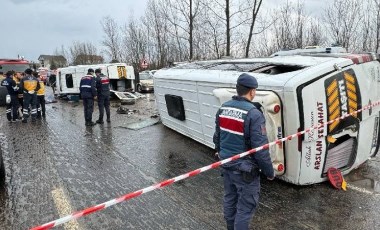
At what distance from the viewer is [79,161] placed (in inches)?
268

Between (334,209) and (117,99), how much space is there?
15035 millimetres

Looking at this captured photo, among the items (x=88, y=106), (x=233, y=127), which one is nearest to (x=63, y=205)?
(x=233, y=127)

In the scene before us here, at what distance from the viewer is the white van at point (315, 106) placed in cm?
455

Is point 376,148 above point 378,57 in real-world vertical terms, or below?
below

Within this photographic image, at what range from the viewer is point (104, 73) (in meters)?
17.2

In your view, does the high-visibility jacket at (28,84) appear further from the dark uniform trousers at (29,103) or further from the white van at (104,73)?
the white van at (104,73)

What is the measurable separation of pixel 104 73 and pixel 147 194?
43.1 ft

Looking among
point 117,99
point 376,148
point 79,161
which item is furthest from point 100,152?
point 117,99

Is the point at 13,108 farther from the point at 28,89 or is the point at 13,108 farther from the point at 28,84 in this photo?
the point at 28,84

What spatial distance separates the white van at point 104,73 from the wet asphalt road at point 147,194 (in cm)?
940

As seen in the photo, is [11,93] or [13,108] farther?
[13,108]

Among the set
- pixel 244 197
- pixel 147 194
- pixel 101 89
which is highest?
pixel 101 89

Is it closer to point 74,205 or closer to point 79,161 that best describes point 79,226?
point 74,205

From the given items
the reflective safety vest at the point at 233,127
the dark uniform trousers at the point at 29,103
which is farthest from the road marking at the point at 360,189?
the dark uniform trousers at the point at 29,103
